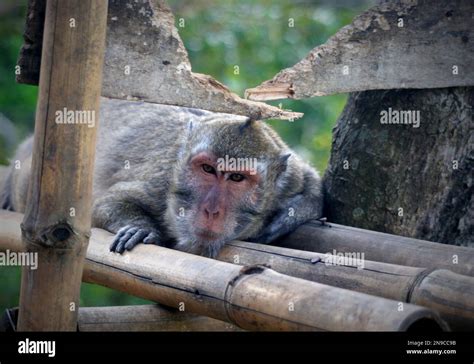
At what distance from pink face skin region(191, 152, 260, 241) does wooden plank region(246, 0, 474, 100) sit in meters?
0.84

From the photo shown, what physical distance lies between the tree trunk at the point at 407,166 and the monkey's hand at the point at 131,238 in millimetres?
1545

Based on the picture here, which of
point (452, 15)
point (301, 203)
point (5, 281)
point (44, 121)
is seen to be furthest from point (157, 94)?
point (5, 281)

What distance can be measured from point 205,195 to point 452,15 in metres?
1.95

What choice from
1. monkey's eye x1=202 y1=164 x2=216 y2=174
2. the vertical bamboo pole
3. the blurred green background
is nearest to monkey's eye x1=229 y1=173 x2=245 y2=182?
monkey's eye x1=202 y1=164 x2=216 y2=174

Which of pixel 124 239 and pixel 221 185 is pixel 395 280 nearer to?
pixel 221 185

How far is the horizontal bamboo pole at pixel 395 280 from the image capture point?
3648 millimetres

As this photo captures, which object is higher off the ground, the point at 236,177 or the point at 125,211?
the point at 236,177

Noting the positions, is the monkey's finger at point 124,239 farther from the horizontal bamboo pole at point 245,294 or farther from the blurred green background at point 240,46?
the blurred green background at point 240,46

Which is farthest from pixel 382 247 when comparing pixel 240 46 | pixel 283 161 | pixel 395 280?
pixel 240 46

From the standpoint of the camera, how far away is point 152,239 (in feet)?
16.8

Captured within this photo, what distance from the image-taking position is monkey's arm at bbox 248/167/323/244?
558cm

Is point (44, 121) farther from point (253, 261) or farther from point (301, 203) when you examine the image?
point (301, 203)

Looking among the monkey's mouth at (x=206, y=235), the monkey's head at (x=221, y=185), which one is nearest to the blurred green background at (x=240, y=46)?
the monkey's head at (x=221, y=185)

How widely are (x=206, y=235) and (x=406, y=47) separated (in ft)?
5.74
